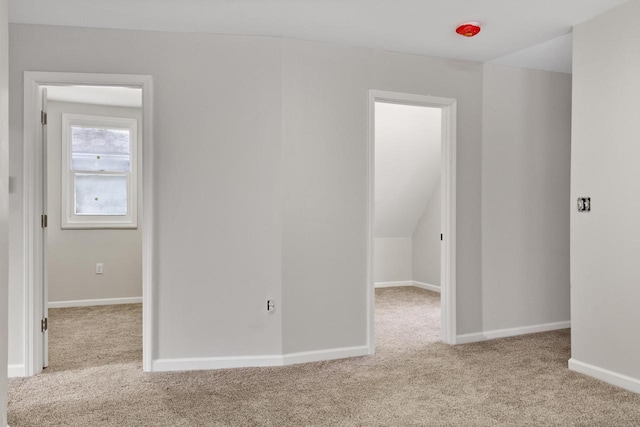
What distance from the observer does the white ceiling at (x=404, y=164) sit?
5.25 meters

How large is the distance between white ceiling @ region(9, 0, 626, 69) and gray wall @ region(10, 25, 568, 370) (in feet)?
0.42

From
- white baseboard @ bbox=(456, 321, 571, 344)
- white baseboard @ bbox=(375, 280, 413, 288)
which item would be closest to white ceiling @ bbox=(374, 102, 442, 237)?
white baseboard @ bbox=(375, 280, 413, 288)

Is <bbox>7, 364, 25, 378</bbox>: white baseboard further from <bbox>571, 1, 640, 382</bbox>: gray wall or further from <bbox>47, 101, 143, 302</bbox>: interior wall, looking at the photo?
<bbox>571, 1, 640, 382</bbox>: gray wall

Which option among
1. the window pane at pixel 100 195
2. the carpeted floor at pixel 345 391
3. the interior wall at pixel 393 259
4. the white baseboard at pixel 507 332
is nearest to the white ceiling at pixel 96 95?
the window pane at pixel 100 195

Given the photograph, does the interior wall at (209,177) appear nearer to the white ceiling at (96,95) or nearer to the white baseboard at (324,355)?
the white baseboard at (324,355)

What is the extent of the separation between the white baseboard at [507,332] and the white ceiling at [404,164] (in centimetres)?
228

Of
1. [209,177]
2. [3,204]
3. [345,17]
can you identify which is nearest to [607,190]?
[345,17]

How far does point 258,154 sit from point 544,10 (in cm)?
194

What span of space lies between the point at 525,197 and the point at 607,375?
1.61 m

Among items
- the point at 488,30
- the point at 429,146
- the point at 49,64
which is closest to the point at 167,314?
the point at 49,64

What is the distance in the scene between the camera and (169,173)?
3184mm

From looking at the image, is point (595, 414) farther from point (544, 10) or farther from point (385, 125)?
point (385, 125)

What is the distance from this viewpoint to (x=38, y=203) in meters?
3.13

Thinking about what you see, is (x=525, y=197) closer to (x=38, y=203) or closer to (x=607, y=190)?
(x=607, y=190)
